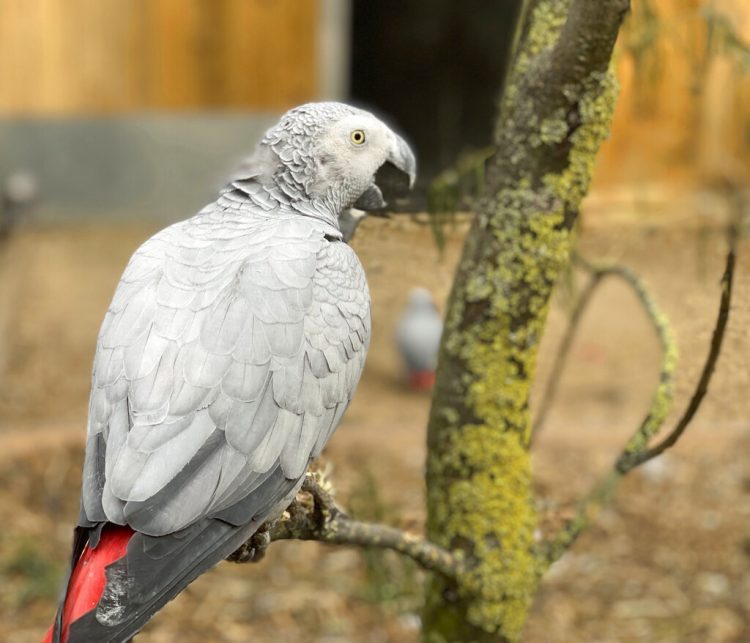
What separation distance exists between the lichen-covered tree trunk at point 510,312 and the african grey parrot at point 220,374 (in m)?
0.23

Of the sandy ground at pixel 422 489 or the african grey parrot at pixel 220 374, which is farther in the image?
the sandy ground at pixel 422 489

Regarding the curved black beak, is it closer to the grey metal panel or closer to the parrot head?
the parrot head

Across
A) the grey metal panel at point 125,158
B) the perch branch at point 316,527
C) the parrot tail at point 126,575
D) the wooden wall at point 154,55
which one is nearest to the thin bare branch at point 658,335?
the perch branch at point 316,527

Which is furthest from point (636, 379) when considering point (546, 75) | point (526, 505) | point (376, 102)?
point (376, 102)

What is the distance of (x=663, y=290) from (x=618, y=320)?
1.20m

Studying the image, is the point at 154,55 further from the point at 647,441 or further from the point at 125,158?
the point at 647,441

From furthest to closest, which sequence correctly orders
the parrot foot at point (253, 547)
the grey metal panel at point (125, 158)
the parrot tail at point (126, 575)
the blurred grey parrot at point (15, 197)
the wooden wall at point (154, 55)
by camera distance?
the grey metal panel at point (125, 158) < the wooden wall at point (154, 55) < the blurred grey parrot at point (15, 197) < the parrot foot at point (253, 547) < the parrot tail at point (126, 575)

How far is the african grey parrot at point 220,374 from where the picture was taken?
39.6 inches

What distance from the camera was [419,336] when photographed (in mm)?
3324

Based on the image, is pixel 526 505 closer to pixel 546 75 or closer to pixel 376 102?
pixel 546 75

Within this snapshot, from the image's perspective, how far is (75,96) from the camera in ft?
14.1

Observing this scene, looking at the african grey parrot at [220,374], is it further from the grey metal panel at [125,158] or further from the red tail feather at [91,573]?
the grey metal panel at [125,158]

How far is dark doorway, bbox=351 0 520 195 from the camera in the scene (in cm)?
639

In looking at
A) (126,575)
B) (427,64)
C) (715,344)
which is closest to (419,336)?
(715,344)
